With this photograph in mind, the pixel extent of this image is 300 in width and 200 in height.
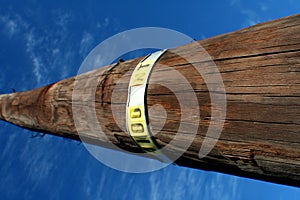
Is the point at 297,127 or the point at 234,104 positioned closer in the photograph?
the point at 297,127

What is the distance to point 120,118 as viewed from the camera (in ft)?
7.52

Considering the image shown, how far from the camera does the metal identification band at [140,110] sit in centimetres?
204

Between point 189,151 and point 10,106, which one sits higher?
point 10,106

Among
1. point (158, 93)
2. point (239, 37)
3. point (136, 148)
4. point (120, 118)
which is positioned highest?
point (239, 37)

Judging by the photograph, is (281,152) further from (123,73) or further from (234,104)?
(123,73)

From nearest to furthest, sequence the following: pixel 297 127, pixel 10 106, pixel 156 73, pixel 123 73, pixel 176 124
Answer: pixel 297 127
pixel 176 124
pixel 156 73
pixel 123 73
pixel 10 106

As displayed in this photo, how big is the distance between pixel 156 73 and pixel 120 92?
1.13 feet

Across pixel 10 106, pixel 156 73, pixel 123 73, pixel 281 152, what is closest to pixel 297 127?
pixel 281 152

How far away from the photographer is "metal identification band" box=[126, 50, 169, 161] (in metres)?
2.04

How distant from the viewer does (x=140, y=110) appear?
2.05 metres

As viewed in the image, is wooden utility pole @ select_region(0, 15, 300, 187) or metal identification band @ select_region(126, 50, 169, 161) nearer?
wooden utility pole @ select_region(0, 15, 300, 187)

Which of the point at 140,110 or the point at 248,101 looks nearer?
the point at 248,101

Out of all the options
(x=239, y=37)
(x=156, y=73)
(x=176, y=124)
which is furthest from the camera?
(x=156, y=73)

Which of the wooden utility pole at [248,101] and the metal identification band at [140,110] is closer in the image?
the wooden utility pole at [248,101]
